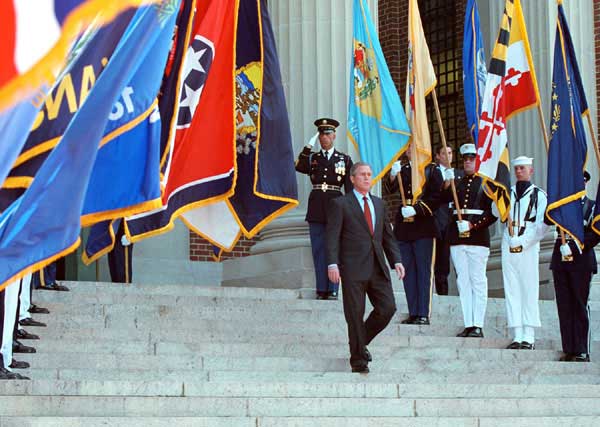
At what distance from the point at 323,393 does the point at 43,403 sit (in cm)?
204

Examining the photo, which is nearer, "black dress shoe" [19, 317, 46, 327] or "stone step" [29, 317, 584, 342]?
"black dress shoe" [19, 317, 46, 327]

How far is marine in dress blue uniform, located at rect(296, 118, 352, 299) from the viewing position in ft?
41.7

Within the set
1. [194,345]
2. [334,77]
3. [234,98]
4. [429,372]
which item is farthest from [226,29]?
[334,77]

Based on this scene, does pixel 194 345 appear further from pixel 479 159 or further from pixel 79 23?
pixel 79 23

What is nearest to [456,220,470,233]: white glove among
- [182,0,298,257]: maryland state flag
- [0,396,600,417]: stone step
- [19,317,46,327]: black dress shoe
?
[0,396,600,417]: stone step

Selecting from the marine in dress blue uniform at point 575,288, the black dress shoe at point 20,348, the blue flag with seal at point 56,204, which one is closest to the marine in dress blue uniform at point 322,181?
the marine in dress blue uniform at point 575,288

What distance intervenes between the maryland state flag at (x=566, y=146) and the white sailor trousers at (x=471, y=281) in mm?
1038

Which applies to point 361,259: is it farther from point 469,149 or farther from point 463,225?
point 469,149

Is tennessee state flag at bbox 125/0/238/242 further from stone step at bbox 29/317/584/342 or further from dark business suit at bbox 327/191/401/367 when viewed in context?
stone step at bbox 29/317/584/342

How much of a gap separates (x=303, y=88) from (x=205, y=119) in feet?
18.6

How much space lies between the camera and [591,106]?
15.4 m

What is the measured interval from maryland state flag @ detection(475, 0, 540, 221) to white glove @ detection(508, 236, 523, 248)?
0.72 ft

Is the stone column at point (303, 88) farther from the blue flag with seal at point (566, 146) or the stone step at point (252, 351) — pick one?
the stone step at point (252, 351)

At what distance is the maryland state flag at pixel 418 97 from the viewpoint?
40.7ft
